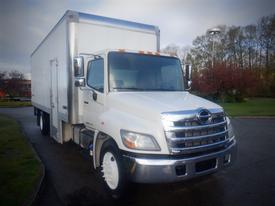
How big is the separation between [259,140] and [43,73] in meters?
8.62

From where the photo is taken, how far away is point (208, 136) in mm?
4039

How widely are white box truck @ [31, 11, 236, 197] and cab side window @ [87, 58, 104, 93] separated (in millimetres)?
21

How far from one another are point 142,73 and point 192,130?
71.1 inches

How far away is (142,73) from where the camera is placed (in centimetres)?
508

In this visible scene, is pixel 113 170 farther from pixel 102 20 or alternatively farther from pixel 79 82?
pixel 102 20

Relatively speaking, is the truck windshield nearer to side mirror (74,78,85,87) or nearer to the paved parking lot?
side mirror (74,78,85,87)

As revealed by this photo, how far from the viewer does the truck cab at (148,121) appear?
12.3 ft

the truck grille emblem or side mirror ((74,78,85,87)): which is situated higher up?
side mirror ((74,78,85,87))

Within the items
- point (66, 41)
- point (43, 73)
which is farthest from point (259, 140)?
point (43, 73)

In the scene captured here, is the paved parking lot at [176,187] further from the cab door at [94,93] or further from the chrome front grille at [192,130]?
the cab door at [94,93]

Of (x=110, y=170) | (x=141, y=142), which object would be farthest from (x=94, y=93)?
(x=141, y=142)

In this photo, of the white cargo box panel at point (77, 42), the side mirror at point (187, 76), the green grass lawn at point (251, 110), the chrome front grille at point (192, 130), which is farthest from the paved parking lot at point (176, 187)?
the green grass lawn at point (251, 110)

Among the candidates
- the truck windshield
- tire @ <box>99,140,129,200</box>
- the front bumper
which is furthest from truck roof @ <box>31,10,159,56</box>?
the front bumper

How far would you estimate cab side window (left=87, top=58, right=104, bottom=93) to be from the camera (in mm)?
4941
